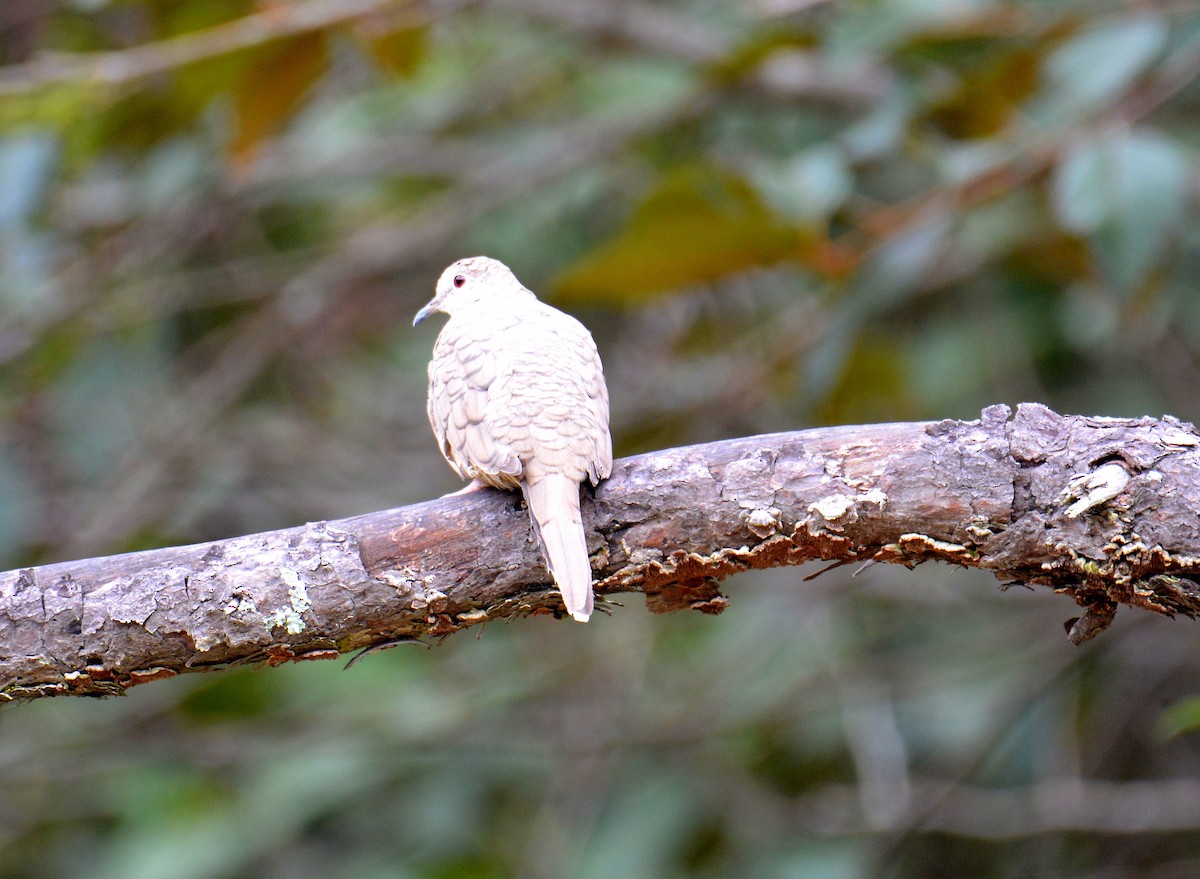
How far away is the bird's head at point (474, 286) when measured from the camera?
403 cm

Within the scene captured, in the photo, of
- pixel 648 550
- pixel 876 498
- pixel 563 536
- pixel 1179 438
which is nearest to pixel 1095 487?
pixel 1179 438

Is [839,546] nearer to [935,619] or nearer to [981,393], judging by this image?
[981,393]

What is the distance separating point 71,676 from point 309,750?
3.78 metres

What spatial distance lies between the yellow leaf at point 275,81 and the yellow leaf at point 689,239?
1225 millimetres

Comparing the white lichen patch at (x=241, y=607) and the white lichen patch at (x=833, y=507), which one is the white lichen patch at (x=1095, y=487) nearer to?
the white lichen patch at (x=833, y=507)

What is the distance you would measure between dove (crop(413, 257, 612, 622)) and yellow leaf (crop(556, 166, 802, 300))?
58 centimetres

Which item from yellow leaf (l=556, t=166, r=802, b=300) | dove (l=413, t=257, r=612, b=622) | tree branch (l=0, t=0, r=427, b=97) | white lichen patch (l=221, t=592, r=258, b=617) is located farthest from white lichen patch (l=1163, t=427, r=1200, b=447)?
tree branch (l=0, t=0, r=427, b=97)

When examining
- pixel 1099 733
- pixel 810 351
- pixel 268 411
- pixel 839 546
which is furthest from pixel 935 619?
pixel 839 546

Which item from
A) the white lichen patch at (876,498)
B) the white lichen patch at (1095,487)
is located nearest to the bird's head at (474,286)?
the white lichen patch at (876,498)

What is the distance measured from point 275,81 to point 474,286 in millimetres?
1200

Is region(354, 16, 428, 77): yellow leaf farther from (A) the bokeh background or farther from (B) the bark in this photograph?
(B) the bark

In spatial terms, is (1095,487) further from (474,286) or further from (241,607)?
(474,286)

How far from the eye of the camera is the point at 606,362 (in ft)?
24.3

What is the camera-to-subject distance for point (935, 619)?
6539mm
